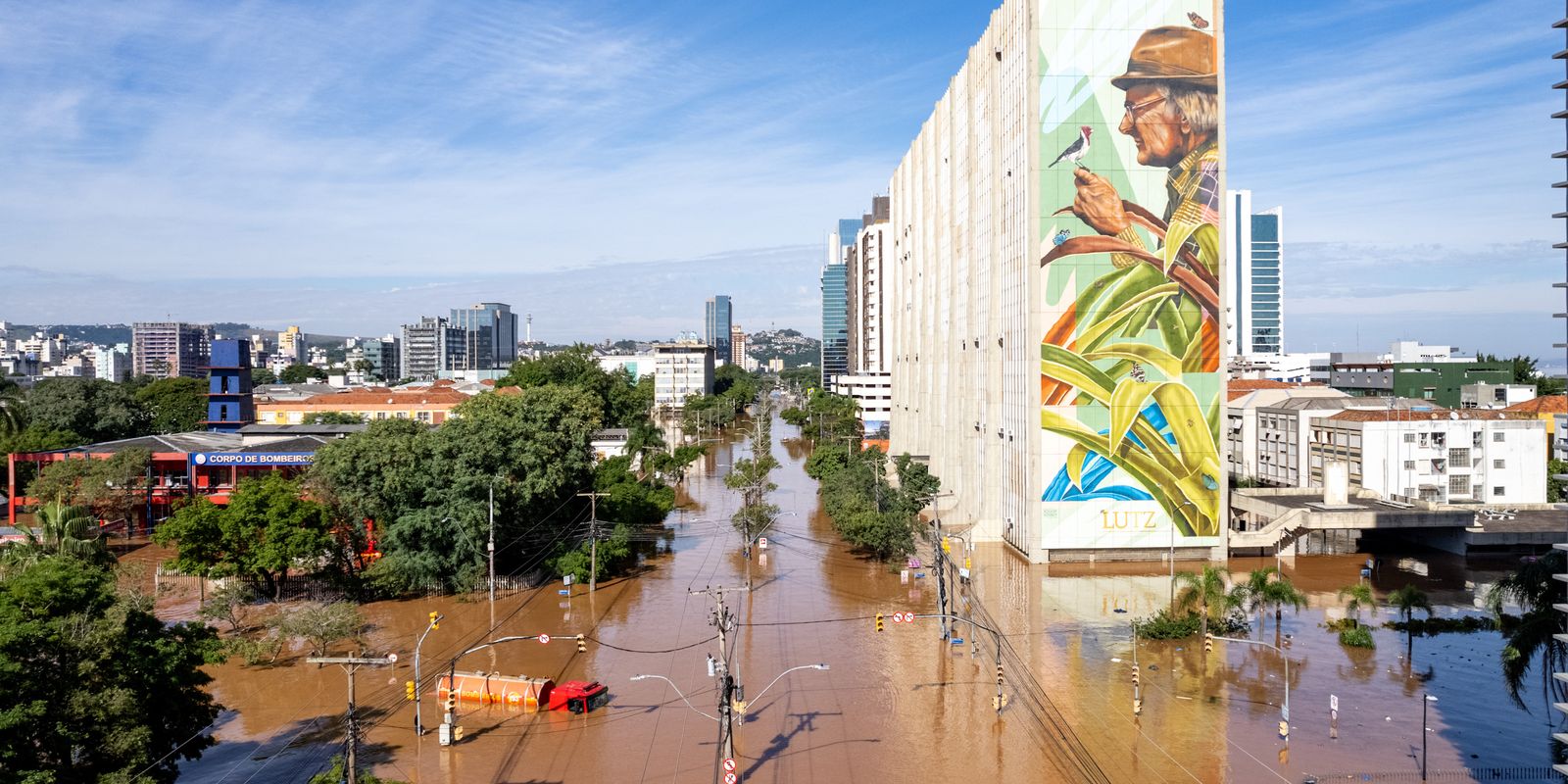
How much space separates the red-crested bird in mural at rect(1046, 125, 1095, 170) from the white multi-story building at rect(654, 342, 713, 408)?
135706 mm

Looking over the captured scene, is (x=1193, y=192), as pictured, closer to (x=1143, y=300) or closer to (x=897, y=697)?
(x=1143, y=300)

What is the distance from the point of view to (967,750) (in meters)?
27.7

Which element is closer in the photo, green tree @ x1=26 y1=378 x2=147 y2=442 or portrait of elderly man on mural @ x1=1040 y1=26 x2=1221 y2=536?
portrait of elderly man on mural @ x1=1040 y1=26 x2=1221 y2=536

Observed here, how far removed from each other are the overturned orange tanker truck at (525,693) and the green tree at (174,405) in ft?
247

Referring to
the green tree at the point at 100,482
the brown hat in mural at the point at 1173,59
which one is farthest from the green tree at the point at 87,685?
the brown hat in mural at the point at 1173,59

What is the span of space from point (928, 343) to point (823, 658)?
175 feet

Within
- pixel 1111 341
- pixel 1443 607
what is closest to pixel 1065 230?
pixel 1111 341

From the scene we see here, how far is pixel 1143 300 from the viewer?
51.9m

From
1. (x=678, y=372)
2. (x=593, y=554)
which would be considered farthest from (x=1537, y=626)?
(x=678, y=372)

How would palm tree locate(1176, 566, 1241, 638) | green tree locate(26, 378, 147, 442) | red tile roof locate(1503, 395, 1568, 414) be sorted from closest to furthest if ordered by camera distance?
1. palm tree locate(1176, 566, 1241, 638)
2. red tile roof locate(1503, 395, 1568, 414)
3. green tree locate(26, 378, 147, 442)

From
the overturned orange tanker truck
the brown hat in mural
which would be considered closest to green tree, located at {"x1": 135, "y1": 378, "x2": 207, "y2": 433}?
the overturned orange tanker truck

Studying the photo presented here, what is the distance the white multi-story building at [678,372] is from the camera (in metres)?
186

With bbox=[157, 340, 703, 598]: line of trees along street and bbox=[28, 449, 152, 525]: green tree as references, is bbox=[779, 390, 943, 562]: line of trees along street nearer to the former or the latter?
bbox=[157, 340, 703, 598]: line of trees along street

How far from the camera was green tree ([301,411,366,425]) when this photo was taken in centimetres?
9612
